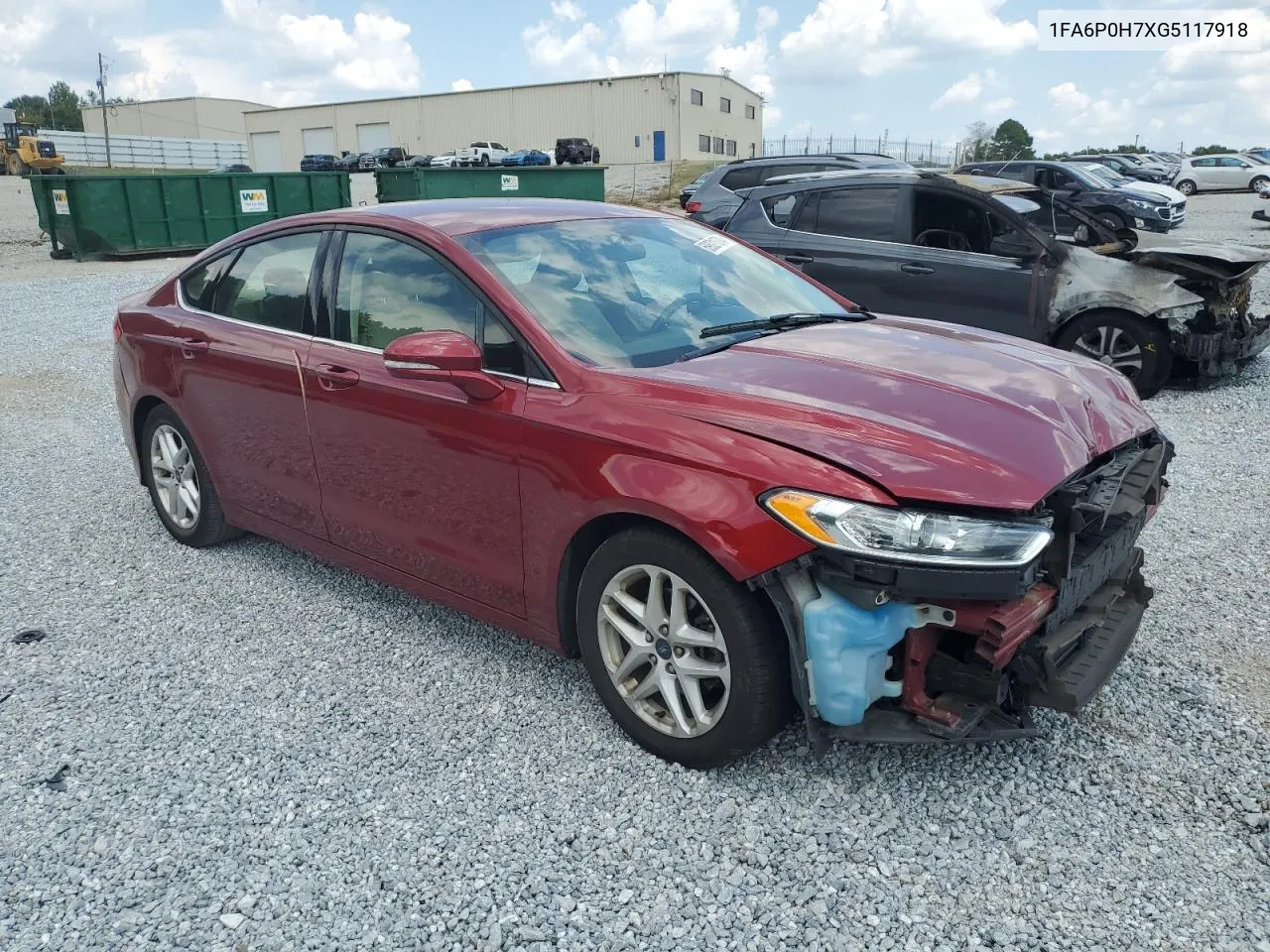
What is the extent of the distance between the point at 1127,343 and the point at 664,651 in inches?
232

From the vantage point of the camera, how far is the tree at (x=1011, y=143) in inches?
2749

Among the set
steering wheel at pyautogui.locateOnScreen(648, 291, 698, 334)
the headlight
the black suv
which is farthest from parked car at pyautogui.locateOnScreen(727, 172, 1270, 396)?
the black suv

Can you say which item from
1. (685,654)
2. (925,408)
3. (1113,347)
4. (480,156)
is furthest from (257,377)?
(480,156)

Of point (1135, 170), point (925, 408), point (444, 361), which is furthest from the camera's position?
point (1135, 170)

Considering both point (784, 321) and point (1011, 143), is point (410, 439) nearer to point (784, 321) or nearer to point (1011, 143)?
point (784, 321)

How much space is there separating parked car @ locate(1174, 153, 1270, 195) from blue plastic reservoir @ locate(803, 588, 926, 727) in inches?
1480

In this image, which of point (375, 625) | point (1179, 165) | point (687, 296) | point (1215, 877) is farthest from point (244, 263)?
point (1179, 165)

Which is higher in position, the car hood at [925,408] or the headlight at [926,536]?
the car hood at [925,408]

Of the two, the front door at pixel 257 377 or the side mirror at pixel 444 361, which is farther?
the front door at pixel 257 377

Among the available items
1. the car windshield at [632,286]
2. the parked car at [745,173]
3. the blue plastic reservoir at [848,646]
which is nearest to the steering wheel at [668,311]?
the car windshield at [632,286]

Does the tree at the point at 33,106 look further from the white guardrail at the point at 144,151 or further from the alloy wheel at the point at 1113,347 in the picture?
the alloy wheel at the point at 1113,347

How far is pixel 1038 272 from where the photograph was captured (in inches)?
288

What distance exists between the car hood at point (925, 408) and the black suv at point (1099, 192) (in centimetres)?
1732

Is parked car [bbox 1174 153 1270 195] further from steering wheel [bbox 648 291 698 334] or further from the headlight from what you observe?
the headlight
